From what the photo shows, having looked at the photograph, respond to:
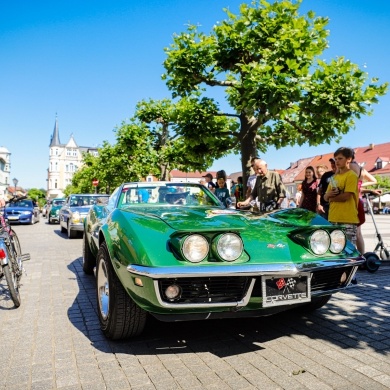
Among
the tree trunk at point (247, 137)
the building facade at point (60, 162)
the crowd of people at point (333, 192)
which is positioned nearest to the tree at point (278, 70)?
the tree trunk at point (247, 137)

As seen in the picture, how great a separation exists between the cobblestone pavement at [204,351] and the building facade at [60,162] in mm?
137038

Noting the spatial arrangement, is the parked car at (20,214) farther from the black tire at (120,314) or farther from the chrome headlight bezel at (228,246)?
the chrome headlight bezel at (228,246)

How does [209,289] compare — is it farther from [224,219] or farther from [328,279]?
[328,279]

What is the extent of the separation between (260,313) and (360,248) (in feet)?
11.5

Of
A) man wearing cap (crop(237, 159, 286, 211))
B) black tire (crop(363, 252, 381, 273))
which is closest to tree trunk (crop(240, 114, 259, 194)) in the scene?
man wearing cap (crop(237, 159, 286, 211))

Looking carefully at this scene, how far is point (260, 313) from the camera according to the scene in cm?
280

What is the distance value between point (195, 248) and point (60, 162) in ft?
474

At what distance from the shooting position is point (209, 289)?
8.70 feet

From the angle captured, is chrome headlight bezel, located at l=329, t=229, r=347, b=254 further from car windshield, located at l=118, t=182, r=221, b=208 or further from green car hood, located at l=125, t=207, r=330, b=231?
car windshield, located at l=118, t=182, r=221, b=208

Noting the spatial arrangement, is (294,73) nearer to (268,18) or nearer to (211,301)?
(268,18)

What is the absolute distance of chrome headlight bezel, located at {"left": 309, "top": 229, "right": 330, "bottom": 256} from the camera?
3055 mm

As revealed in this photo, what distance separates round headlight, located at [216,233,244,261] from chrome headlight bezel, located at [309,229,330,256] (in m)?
0.70

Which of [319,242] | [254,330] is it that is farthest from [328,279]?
[254,330]

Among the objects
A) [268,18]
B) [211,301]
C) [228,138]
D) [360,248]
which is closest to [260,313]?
[211,301]
